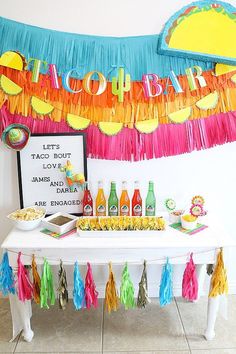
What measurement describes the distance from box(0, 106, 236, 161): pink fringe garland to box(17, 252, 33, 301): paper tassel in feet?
2.51

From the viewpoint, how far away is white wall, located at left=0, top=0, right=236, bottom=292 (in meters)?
1.88

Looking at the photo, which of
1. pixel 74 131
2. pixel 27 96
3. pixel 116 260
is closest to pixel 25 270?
pixel 116 260

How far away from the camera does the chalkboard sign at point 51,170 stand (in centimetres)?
202

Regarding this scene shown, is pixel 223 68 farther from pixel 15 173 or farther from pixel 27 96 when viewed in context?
pixel 15 173

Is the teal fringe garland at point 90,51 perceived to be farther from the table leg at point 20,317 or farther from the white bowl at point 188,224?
the table leg at point 20,317

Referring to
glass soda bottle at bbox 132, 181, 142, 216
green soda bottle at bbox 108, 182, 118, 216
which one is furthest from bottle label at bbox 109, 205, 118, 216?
glass soda bottle at bbox 132, 181, 142, 216

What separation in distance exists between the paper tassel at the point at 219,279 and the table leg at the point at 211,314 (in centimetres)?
6

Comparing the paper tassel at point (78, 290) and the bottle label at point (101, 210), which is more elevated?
the bottle label at point (101, 210)

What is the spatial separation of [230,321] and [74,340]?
99 centimetres

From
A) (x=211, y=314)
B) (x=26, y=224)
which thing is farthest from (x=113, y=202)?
(x=211, y=314)

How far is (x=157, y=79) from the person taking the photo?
6.39ft

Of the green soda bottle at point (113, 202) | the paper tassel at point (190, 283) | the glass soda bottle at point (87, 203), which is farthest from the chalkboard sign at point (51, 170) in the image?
the paper tassel at point (190, 283)

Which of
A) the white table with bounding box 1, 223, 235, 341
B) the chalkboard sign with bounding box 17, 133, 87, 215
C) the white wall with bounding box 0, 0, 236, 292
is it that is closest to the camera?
the white table with bounding box 1, 223, 235, 341

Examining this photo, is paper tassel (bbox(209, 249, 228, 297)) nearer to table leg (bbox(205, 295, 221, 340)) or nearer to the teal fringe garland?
table leg (bbox(205, 295, 221, 340))
